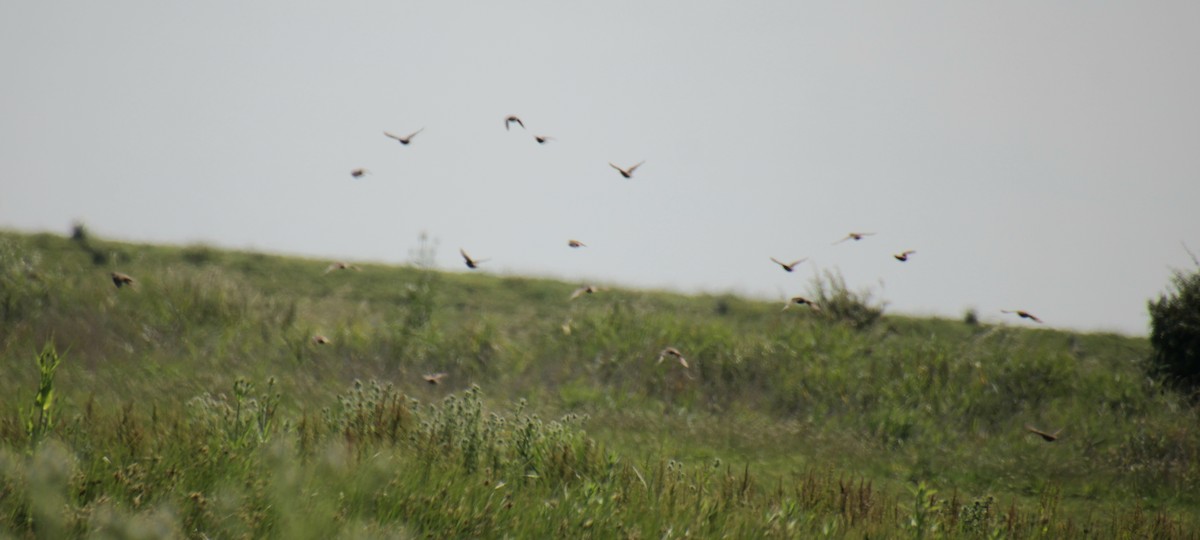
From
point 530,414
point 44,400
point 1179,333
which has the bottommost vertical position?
point 530,414

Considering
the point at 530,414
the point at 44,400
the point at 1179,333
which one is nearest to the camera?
the point at 44,400

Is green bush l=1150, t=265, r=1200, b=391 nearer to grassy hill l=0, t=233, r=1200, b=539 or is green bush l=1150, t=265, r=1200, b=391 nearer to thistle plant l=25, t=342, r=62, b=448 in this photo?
grassy hill l=0, t=233, r=1200, b=539

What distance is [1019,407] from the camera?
49.7 ft

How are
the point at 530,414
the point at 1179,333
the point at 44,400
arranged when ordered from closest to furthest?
the point at 44,400 → the point at 530,414 → the point at 1179,333

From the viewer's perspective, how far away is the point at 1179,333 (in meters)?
16.6

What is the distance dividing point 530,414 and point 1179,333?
10959 millimetres

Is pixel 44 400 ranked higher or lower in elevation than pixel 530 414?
higher

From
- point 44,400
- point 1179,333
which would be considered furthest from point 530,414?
point 1179,333

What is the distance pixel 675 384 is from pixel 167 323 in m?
8.09

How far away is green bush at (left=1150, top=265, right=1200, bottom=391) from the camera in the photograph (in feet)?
53.8

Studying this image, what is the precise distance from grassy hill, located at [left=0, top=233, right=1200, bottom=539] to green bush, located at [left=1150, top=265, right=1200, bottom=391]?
895 mm

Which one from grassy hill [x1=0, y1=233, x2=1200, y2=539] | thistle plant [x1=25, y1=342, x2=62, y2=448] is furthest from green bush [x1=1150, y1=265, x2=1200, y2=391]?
thistle plant [x1=25, y1=342, x2=62, y2=448]

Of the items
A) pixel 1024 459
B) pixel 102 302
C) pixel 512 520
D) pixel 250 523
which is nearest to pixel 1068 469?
pixel 1024 459

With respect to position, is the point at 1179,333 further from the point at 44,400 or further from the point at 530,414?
the point at 44,400
